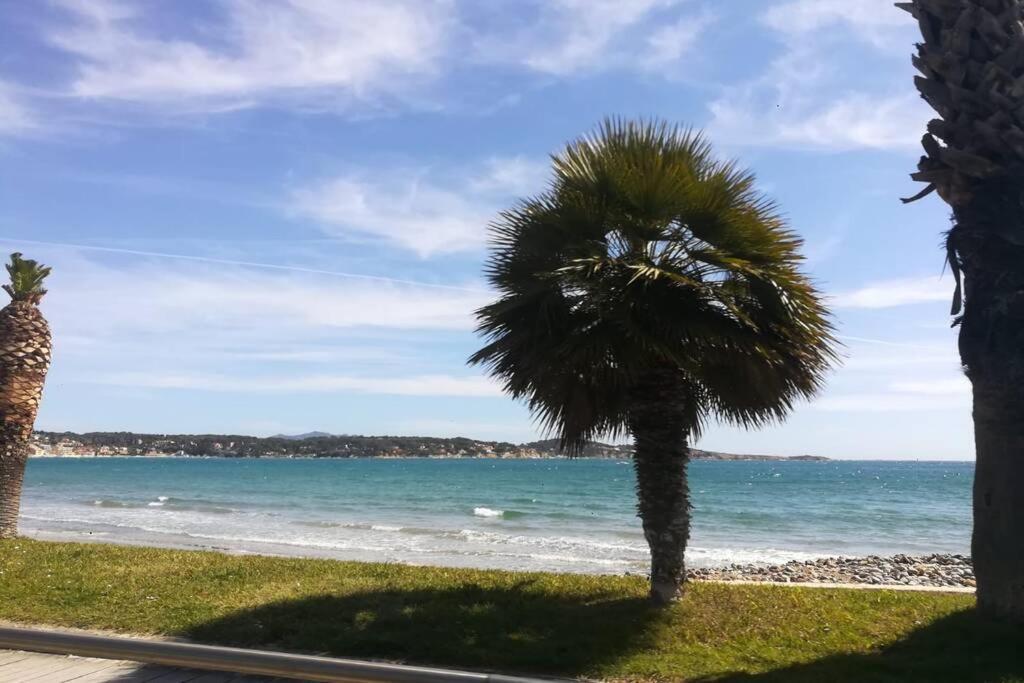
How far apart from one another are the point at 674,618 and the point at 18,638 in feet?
17.3

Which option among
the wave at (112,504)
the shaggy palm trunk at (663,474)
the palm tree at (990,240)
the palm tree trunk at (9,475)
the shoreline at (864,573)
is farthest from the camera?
the wave at (112,504)

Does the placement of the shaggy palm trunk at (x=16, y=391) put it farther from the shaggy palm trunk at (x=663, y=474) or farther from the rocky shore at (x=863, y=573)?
the rocky shore at (x=863, y=573)

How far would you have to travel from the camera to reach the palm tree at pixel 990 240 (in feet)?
22.6

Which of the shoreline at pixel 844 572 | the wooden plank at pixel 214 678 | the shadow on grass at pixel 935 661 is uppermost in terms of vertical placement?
the shadow on grass at pixel 935 661

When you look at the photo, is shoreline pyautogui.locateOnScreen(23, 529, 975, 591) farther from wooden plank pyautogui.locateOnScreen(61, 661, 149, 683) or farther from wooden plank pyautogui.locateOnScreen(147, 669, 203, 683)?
wooden plank pyautogui.locateOnScreen(147, 669, 203, 683)

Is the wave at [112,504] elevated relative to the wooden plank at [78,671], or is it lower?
lower

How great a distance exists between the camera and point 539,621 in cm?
792

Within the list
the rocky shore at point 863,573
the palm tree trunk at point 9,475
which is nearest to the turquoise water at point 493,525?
the rocky shore at point 863,573

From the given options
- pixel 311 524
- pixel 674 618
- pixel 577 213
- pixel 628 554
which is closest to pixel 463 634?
pixel 674 618

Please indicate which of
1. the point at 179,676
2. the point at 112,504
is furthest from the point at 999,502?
the point at 112,504

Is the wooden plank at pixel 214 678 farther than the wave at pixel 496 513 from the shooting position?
No

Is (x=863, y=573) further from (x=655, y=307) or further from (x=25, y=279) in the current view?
(x=25, y=279)

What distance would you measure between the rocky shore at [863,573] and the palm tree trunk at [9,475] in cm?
1077

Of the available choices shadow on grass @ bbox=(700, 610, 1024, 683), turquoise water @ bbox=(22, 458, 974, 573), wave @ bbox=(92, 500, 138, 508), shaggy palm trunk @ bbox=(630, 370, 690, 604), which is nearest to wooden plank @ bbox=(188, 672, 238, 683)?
shadow on grass @ bbox=(700, 610, 1024, 683)
